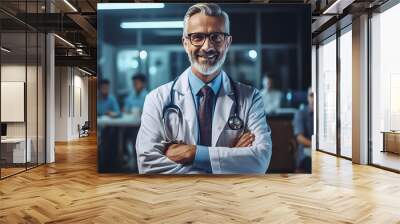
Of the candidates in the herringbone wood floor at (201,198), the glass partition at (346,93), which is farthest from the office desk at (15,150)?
the glass partition at (346,93)

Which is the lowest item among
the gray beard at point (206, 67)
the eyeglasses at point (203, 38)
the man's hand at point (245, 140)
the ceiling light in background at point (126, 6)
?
the man's hand at point (245, 140)

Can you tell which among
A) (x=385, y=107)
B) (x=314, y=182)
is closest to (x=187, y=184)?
(x=314, y=182)

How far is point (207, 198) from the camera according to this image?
16.5 feet

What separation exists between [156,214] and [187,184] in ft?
6.01

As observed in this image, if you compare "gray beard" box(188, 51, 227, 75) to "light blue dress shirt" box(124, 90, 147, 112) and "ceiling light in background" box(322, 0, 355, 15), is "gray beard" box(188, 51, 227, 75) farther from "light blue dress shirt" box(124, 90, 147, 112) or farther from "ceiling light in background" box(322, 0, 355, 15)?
"ceiling light in background" box(322, 0, 355, 15)

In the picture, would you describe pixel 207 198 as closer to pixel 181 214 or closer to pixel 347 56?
pixel 181 214

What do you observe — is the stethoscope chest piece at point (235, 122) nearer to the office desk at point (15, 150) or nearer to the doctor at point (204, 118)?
the doctor at point (204, 118)

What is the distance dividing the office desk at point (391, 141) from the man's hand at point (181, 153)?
3952 mm

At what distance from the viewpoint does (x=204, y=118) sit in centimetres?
633

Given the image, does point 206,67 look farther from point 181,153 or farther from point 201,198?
point 201,198

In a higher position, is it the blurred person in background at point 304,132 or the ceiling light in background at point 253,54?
the ceiling light in background at point 253,54

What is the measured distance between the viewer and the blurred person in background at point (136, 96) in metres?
6.51

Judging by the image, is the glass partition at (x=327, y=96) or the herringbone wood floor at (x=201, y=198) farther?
the glass partition at (x=327, y=96)

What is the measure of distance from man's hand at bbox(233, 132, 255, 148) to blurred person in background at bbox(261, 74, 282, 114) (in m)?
0.51
